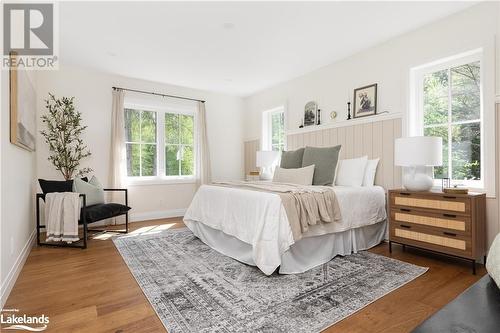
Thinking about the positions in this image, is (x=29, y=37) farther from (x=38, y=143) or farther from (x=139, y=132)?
(x=139, y=132)

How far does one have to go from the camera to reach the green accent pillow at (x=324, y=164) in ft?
11.1

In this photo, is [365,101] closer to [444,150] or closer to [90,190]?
[444,150]

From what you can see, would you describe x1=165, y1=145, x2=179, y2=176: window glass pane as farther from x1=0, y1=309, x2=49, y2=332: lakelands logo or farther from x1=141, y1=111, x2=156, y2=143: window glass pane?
x1=0, y1=309, x2=49, y2=332: lakelands logo

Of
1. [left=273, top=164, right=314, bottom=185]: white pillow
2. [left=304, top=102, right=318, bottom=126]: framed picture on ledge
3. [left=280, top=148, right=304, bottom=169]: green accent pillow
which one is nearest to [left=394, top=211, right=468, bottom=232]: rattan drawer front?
[left=273, top=164, right=314, bottom=185]: white pillow

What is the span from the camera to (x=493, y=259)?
3.76 feet

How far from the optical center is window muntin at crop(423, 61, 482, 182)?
9.01 ft

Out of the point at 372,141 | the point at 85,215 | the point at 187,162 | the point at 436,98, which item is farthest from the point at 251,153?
the point at 436,98

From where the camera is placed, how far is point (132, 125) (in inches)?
190

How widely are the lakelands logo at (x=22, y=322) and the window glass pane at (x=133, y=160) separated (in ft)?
10.5

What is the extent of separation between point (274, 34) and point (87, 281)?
317 cm

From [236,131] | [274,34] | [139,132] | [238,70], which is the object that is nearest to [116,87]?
[139,132]

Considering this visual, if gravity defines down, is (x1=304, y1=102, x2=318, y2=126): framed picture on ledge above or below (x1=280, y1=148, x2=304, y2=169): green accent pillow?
above

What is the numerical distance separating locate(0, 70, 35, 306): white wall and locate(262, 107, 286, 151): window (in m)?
3.88

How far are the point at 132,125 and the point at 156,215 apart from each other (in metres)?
1.69
